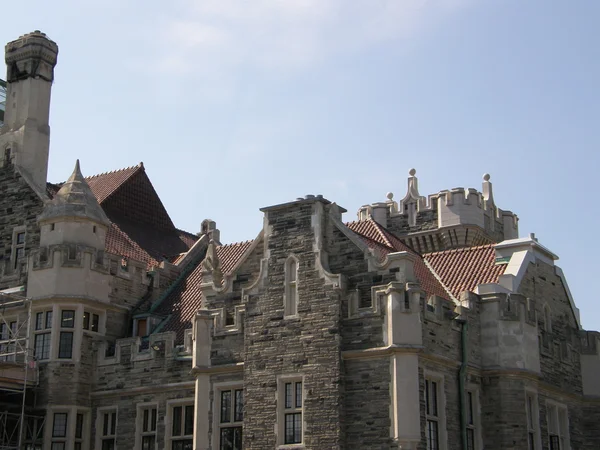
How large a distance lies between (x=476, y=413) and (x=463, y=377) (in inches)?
47.9

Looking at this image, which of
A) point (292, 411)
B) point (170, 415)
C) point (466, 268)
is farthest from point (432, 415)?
point (170, 415)

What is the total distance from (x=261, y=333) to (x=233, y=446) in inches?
123

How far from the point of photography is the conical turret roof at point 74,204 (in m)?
32.4

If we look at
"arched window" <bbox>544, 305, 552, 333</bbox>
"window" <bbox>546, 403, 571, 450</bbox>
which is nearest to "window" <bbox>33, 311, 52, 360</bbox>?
"window" <bbox>546, 403, 571, 450</bbox>

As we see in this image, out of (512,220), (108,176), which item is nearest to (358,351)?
(108,176)

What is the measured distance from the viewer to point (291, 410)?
2652 centimetres

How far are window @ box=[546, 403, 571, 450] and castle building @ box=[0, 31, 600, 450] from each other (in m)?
0.06

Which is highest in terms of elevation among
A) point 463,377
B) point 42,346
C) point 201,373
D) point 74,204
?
point 74,204

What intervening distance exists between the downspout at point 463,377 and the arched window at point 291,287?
4487mm

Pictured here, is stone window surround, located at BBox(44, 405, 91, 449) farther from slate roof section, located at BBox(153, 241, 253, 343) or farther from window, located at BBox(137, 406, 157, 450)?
slate roof section, located at BBox(153, 241, 253, 343)

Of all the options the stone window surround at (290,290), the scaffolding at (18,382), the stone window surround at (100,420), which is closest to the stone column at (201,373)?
the stone window surround at (290,290)

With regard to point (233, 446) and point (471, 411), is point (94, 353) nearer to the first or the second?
point (233, 446)

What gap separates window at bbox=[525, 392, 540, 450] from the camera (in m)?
→ 29.1

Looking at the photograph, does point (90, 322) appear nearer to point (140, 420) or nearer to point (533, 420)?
point (140, 420)
